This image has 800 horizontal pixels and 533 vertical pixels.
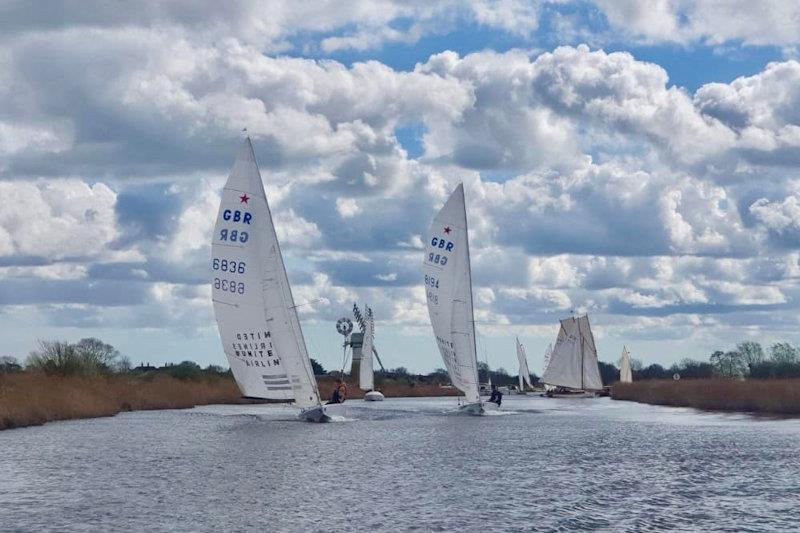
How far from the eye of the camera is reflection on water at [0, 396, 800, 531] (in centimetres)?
2922

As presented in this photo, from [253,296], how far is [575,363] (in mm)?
80753

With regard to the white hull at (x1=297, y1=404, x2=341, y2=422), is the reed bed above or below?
above

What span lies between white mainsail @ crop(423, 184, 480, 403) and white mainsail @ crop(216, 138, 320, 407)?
12.4m

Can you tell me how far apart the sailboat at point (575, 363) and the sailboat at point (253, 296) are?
7478 cm

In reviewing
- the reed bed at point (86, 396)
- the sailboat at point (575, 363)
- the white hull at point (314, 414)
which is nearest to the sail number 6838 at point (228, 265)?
the white hull at point (314, 414)

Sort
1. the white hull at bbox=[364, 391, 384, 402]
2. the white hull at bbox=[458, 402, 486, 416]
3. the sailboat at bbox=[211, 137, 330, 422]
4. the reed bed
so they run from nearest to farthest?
1. the sailboat at bbox=[211, 137, 330, 422]
2. the reed bed
3. the white hull at bbox=[458, 402, 486, 416]
4. the white hull at bbox=[364, 391, 384, 402]

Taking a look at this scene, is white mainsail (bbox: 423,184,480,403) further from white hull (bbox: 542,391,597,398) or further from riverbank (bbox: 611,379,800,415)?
white hull (bbox: 542,391,597,398)

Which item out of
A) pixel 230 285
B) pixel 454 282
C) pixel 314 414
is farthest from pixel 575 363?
pixel 230 285

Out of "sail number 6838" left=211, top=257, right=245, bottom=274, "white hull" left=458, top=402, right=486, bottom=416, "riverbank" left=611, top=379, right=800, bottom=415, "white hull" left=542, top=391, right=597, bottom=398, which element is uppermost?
"sail number 6838" left=211, top=257, right=245, bottom=274

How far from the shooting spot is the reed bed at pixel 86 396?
61.4 m

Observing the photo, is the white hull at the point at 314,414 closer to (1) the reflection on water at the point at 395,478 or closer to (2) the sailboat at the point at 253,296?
(1) the reflection on water at the point at 395,478

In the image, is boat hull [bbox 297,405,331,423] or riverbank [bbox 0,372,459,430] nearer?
A: riverbank [bbox 0,372,459,430]

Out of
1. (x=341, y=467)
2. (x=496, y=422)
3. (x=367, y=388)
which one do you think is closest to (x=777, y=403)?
(x=496, y=422)

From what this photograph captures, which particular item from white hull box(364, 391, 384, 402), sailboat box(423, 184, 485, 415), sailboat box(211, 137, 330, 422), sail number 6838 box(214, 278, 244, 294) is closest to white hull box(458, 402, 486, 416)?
sailboat box(423, 184, 485, 415)
